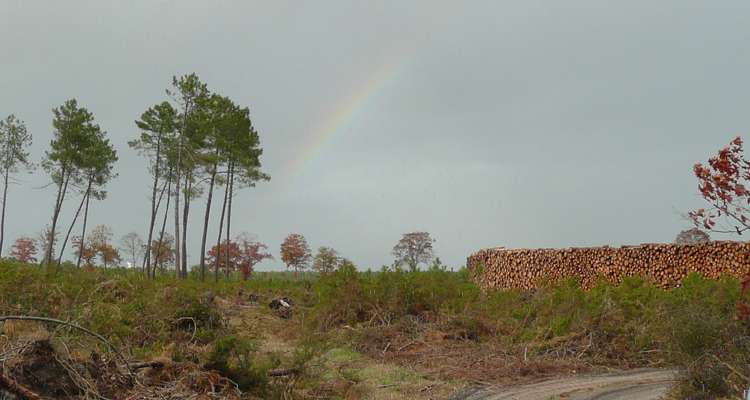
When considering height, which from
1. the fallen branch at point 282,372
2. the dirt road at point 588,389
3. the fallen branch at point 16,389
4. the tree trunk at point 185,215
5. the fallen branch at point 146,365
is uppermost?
the tree trunk at point 185,215

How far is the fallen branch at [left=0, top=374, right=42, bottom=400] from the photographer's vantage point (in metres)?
4.53

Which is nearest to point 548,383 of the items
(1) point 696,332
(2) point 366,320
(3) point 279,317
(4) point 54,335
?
(1) point 696,332

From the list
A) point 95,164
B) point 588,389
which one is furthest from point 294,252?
point 588,389

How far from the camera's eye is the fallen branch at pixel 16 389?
4531mm

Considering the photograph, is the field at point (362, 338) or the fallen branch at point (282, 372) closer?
the field at point (362, 338)

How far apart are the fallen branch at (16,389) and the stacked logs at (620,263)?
1412 centimetres

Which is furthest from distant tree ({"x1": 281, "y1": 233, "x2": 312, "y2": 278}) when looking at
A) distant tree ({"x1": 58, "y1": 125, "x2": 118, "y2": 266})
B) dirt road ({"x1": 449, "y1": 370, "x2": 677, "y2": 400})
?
dirt road ({"x1": 449, "y1": 370, "x2": 677, "y2": 400})

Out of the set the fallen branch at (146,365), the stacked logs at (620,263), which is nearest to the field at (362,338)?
the fallen branch at (146,365)

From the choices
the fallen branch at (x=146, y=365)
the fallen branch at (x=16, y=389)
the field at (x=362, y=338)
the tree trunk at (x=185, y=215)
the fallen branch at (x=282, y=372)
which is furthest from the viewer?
the tree trunk at (x=185, y=215)

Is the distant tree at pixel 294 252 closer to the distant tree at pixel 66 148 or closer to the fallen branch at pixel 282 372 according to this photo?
the distant tree at pixel 66 148

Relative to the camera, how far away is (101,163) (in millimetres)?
39188

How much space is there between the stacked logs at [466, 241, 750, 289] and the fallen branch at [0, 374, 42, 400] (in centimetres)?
1412

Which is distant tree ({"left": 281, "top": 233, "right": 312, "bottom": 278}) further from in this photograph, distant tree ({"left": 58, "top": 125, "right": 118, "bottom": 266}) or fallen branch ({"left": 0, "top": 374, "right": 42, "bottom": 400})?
fallen branch ({"left": 0, "top": 374, "right": 42, "bottom": 400})

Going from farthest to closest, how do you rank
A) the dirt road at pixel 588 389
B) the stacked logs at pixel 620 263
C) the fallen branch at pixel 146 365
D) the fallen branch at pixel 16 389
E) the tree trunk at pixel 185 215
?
the tree trunk at pixel 185 215 < the stacked logs at pixel 620 263 < the dirt road at pixel 588 389 < the fallen branch at pixel 146 365 < the fallen branch at pixel 16 389
